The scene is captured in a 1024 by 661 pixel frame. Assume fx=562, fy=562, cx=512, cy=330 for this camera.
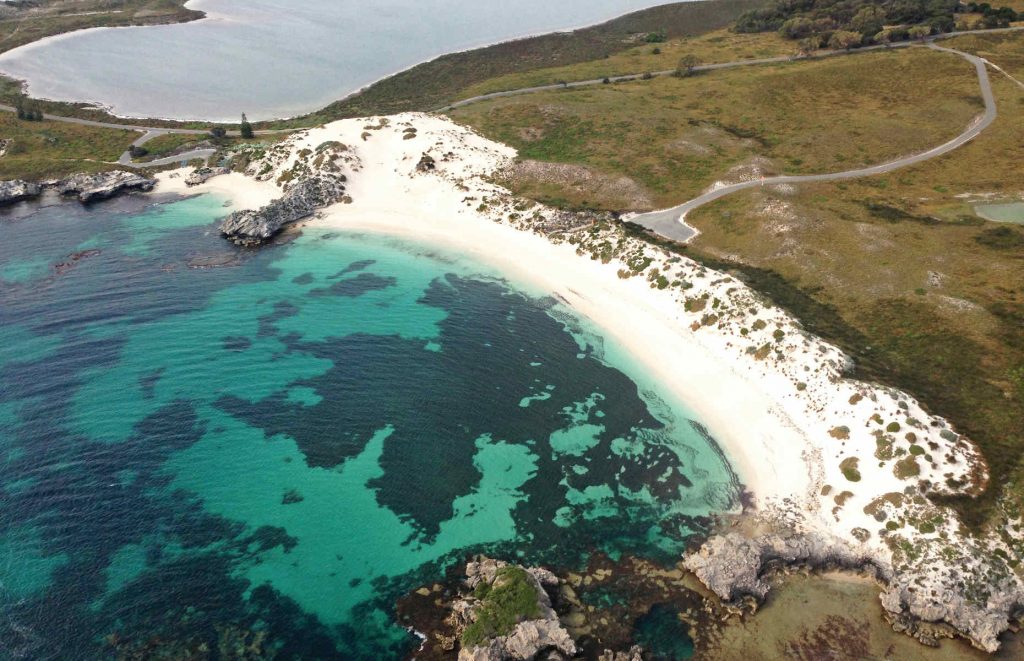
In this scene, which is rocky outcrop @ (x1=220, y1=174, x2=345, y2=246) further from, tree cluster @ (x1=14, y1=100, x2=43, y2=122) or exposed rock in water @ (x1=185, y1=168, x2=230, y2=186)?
tree cluster @ (x1=14, y1=100, x2=43, y2=122)

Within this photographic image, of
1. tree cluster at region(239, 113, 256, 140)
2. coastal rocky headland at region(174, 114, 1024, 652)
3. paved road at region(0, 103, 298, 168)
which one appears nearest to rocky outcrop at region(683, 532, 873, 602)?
coastal rocky headland at region(174, 114, 1024, 652)

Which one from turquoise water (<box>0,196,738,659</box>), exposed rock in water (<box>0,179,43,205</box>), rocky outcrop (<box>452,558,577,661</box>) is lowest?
rocky outcrop (<box>452,558,577,661</box>)

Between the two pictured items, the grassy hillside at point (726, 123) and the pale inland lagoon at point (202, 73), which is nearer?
the grassy hillside at point (726, 123)

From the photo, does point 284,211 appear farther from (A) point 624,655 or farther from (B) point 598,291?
(A) point 624,655

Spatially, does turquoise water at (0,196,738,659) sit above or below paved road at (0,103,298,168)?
below

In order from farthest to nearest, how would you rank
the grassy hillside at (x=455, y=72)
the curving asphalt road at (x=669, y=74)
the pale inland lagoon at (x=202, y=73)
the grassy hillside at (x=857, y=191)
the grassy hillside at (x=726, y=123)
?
the pale inland lagoon at (x=202, y=73)
the grassy hillside at (x=455, y=72)
the grassy hillside at (x=726, y=123)
the curving asphalt road at (x=669, y=74)
the grassy hillside at (x=857, y=191)

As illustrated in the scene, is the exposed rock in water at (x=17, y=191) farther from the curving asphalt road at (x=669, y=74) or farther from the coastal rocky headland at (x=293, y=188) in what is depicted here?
the coastal rocky headland at (x=293, y=188)

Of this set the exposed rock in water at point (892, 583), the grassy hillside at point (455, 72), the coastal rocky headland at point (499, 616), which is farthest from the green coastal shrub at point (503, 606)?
the grassy hillside at point (455, 72)
